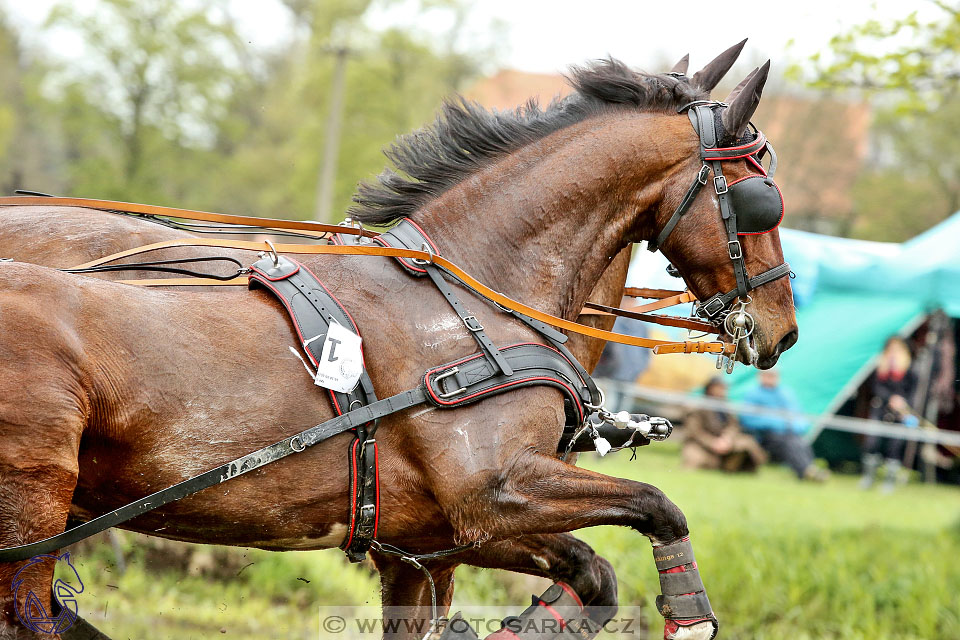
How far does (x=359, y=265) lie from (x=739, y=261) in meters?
1.49

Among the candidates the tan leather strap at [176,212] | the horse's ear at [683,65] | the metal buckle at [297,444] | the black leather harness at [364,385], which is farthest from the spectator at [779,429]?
the metal buckle at [297,444]

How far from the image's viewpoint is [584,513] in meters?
3.14

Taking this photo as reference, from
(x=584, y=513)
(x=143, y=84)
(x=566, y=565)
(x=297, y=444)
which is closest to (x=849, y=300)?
(x=566, y=565)

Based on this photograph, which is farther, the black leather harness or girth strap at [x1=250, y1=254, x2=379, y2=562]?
girth strap at [x1=250, y1=254, x2=379, y2=562]

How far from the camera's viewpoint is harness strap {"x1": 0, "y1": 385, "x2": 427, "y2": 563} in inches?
102

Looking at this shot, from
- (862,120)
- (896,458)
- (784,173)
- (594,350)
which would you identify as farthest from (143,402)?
(862,120)

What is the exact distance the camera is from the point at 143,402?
9.00 feet

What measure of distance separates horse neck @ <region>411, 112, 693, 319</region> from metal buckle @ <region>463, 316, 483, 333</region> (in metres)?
0.27

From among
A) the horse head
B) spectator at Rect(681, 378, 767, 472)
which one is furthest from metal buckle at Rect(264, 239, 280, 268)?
spectator at Rect(681, 378, 767, 472)

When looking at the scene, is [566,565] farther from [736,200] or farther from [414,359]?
[736,200]

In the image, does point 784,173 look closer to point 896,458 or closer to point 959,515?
point 896,458

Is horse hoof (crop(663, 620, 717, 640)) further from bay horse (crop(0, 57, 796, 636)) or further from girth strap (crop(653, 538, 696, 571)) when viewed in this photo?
bay horse (crop(0, 57, 796, 636))

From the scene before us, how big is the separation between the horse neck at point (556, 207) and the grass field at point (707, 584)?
10.0 ft

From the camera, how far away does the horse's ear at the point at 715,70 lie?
12.3ft
